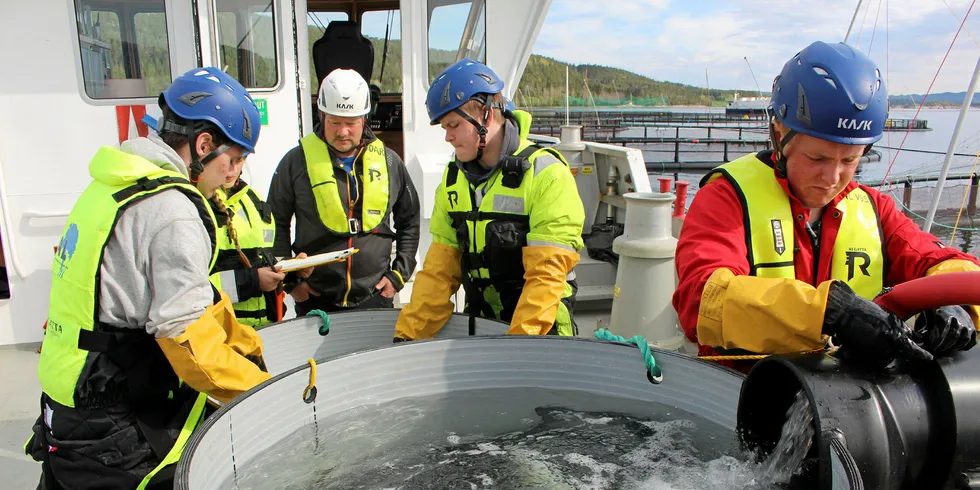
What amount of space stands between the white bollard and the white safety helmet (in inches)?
85.9

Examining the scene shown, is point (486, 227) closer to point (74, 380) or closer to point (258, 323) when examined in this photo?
point (258, 323)

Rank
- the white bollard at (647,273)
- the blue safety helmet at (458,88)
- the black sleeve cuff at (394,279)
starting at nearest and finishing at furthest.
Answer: the blue safety helmet at (458,88) < the black sleeve cuff at (394,279) < the white bollard at (647,273)

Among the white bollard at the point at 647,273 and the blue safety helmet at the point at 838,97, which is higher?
the blue safety helmet at the point at 838,97

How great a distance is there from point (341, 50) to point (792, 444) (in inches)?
246

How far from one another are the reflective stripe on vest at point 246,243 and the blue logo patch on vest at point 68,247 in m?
0.81

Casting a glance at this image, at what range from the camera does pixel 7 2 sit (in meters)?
4.42

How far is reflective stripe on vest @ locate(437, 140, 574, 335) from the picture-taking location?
2660 mm

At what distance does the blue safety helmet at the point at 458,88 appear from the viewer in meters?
2.54

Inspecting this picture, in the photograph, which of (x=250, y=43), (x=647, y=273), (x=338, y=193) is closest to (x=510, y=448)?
(x=338, y=193)

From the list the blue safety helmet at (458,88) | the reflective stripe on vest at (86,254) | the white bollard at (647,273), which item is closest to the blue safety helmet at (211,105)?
the reflective stripe on vest at (86,254)

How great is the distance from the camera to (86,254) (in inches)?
73.4

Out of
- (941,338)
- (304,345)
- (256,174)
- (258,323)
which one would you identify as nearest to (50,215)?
(256,174)

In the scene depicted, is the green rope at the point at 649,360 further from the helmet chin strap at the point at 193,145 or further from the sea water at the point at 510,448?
the helmet chin strap at the point at 193,145

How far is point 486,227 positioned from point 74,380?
150cm
